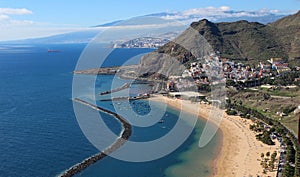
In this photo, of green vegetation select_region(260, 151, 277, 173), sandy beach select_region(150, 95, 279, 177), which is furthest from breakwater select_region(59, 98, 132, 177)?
green vegetation select_region(260, 151, 277, 173)

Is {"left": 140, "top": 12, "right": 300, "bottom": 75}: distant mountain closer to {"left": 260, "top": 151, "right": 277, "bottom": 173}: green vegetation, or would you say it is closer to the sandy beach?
the sandy beach

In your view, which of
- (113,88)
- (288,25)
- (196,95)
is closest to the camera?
(196,95)

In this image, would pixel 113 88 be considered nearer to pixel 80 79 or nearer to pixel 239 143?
pixel 80 79

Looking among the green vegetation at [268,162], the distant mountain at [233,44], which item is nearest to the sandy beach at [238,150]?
the green vegetation at [268,162]

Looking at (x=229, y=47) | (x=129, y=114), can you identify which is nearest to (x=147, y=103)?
(x=129, y=114)

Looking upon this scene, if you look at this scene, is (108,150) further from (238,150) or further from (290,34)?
(290,34)

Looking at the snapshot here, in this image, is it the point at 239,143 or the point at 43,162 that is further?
the point at 239,143
